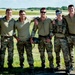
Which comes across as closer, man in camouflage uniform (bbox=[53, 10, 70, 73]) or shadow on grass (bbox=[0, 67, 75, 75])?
man in camouflage uniform (bbox=[53, 10, 70, 73])

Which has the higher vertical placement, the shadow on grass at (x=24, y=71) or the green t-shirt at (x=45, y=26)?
the green t-shirt at (x=45, y=26)

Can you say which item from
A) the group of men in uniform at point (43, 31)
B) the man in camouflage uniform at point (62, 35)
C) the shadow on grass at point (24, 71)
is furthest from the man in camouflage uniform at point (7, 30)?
the man in camouflage uniform at point (62, 35)

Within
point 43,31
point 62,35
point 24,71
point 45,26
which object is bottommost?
point 24,71

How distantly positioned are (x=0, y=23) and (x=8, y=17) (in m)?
0.35

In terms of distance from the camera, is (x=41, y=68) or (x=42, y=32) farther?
(x=41, y=68)

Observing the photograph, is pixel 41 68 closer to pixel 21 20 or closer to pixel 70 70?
pixel 70 70

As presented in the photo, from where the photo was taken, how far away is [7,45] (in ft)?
32.8

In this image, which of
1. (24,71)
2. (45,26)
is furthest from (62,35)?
(24,71)

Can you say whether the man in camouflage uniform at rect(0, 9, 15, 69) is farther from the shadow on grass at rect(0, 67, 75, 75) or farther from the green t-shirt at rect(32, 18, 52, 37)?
the green t-shirt at rect(32, 18, 52, 37)

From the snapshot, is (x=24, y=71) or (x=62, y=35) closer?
(x=62, y=35)

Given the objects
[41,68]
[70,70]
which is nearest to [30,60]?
[41,68]

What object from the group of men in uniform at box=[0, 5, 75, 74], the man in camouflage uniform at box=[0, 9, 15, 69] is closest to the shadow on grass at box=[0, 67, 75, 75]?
the group of men in uniform at box=[0, 5, 75, 74]

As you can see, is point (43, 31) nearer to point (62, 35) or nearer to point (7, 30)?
point (62, 35)

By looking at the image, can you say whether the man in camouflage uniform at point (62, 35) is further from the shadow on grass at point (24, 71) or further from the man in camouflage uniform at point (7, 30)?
the man in camouflage uniform at point (7, 30)
